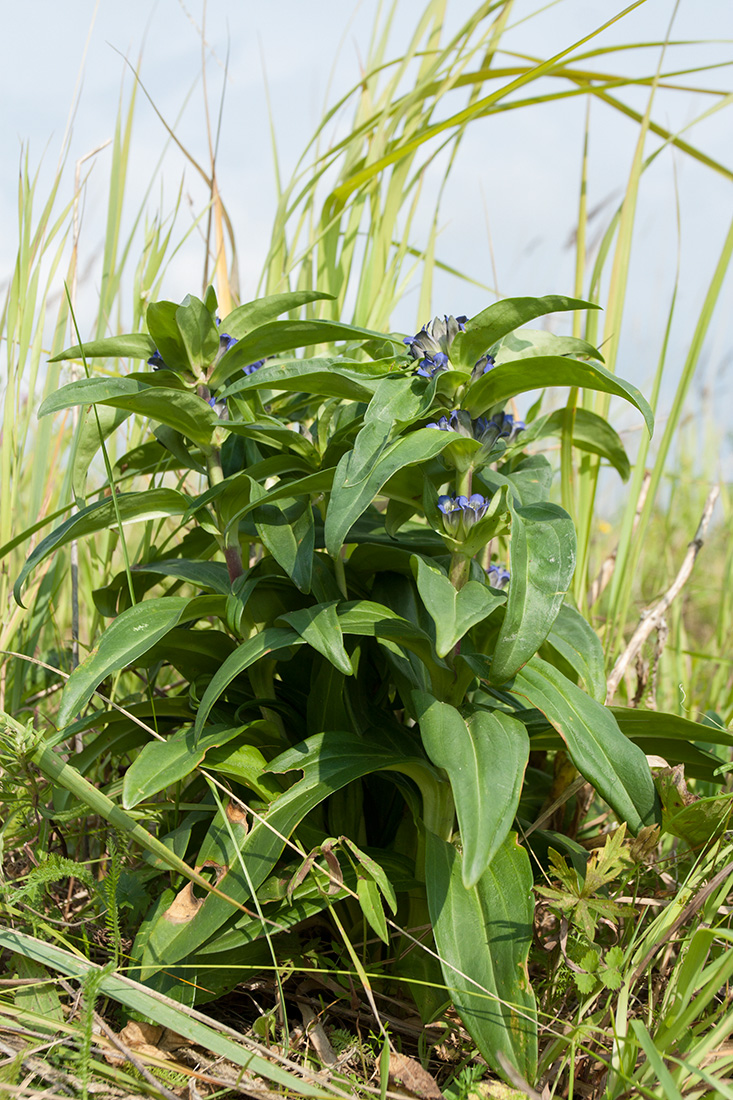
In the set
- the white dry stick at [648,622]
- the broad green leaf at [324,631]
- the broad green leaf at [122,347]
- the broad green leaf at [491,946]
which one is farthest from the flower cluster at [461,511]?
the white dry stick at [648,622]

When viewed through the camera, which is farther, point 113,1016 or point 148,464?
point 148,464

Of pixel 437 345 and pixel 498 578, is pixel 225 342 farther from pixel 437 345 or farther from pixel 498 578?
pixel 498 578

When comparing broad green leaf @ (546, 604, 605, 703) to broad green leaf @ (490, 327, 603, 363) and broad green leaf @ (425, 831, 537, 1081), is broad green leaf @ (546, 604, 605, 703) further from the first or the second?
broad green leaf @ (490, 327, 603, 363)

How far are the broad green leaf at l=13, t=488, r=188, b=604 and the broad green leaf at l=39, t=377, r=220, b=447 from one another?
15cm

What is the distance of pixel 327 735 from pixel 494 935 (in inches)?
14.4

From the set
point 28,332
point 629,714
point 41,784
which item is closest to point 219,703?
point 41,784

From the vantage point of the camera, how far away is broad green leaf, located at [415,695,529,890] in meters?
0.96

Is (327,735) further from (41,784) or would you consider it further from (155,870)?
(41,784)

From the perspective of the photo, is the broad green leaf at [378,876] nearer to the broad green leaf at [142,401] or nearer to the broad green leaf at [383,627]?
the broad green leaf at [383,627]

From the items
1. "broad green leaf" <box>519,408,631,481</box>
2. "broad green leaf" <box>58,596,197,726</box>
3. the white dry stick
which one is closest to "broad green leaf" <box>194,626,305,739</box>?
"broad green leaf" <box>58,596,197,726</box>

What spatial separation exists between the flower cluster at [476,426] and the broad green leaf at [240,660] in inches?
14.5

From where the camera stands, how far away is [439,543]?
1.36m

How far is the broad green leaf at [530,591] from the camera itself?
1.04m

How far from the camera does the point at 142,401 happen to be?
121 cm
